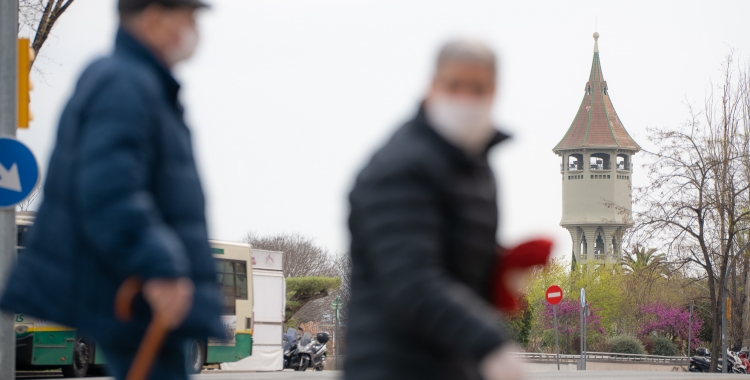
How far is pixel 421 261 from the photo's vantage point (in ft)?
9.12

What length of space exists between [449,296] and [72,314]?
1.05m

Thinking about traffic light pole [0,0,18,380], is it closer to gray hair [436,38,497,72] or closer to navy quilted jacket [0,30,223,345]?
navy quilted jacket [0,30,223,345]

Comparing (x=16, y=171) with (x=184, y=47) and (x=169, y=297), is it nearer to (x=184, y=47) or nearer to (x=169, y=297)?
(x=184, y=47)

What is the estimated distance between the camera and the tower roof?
461 ft

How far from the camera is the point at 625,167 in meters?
144

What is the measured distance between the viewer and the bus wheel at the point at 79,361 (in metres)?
19.2

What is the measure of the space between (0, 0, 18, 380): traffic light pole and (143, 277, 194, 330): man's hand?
738 cm

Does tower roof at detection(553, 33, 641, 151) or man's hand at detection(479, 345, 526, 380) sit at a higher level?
tower roof at detection(553, 33, 641, 151)

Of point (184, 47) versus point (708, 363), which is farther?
point (708, 363)

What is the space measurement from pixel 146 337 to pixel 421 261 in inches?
30.6

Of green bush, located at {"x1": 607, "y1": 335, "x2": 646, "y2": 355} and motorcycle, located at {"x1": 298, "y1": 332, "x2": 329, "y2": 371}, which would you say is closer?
motorcycle, located at {"x1": 298, "y1": 332, "x2": 329, "y2": 371}

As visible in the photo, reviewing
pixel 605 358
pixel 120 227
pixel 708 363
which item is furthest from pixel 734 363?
pixel 120 227

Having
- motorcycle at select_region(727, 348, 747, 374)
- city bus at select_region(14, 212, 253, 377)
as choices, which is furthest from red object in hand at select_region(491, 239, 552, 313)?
motorcycle at select_region(727, 348, 747, 374)

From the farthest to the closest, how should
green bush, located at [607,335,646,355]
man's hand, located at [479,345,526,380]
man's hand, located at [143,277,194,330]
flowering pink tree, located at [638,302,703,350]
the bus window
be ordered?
flowering pink tree, located at [638,302,703,350]
green bush, located at [607,335,646,355]
the bus window
man's hand, located at [143,277,194,330]
man's hand, located at [479,345,526,380]
